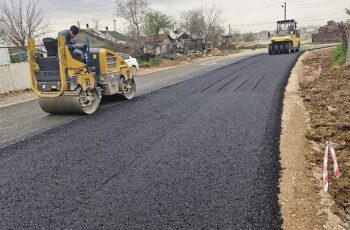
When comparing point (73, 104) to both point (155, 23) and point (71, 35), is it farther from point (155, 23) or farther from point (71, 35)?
point (155, 23)

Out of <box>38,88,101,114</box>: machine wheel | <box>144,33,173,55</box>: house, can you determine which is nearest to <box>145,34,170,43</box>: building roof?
<box>144,33,173,55</box>: house

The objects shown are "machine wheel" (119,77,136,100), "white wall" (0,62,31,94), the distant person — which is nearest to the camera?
the distant person

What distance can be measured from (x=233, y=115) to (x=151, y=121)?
6.44ft

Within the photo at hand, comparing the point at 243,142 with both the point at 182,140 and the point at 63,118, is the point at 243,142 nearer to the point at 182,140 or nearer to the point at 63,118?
Answer: the point at 182,140

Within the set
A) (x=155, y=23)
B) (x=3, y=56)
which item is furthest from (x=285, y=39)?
(x=3, y=56)

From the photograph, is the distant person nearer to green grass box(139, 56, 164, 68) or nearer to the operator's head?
the operator's head

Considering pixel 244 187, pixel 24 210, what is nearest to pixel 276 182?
pixel 244 187

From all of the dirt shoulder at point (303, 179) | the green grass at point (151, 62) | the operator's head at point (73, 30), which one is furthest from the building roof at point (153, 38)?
the dirt shoulder at point (303, 179)

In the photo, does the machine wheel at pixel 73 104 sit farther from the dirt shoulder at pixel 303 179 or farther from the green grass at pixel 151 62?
the green grass at pixel 151 62

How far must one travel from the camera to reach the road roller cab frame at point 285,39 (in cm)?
2761

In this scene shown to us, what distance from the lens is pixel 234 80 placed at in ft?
45.3

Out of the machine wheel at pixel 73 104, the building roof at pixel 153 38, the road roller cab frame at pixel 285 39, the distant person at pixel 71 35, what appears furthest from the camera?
the building roof at pixel 153 38

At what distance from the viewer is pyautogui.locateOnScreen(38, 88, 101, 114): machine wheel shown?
8156mm

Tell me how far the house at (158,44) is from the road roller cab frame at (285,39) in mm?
13649
